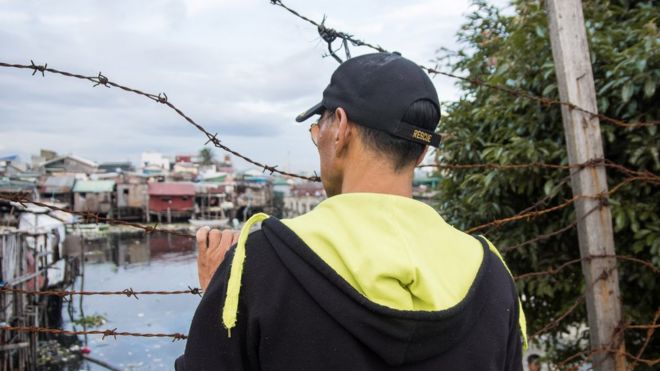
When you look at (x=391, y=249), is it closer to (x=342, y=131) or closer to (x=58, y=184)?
(x=342, y=131)

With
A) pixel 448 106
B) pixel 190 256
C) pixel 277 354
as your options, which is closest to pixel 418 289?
pixel 277 354

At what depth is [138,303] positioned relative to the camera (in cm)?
1809

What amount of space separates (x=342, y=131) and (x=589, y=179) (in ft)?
5.88

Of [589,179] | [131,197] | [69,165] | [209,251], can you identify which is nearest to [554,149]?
[589,179]

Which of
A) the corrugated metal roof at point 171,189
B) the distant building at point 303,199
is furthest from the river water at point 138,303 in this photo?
the distant building at point 303,199

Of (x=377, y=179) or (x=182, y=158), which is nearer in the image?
(x=377, y=179)

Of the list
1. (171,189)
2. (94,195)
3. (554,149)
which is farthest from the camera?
(171,189)

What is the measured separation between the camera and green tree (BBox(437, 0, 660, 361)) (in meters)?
2.84

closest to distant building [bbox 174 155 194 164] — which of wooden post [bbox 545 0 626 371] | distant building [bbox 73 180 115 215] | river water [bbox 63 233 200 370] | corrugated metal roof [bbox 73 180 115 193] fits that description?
distant building [bbox 73 180 115 215]

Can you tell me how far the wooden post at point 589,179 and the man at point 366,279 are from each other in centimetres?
156

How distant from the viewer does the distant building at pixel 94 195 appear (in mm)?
39625

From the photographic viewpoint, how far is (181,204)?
4341 centimetres

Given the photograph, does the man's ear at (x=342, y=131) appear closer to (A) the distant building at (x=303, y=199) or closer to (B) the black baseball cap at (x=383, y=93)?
(B) the black baseball cap at (x=383, y=93)

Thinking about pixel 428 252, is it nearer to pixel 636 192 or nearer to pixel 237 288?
pixel 237 288
